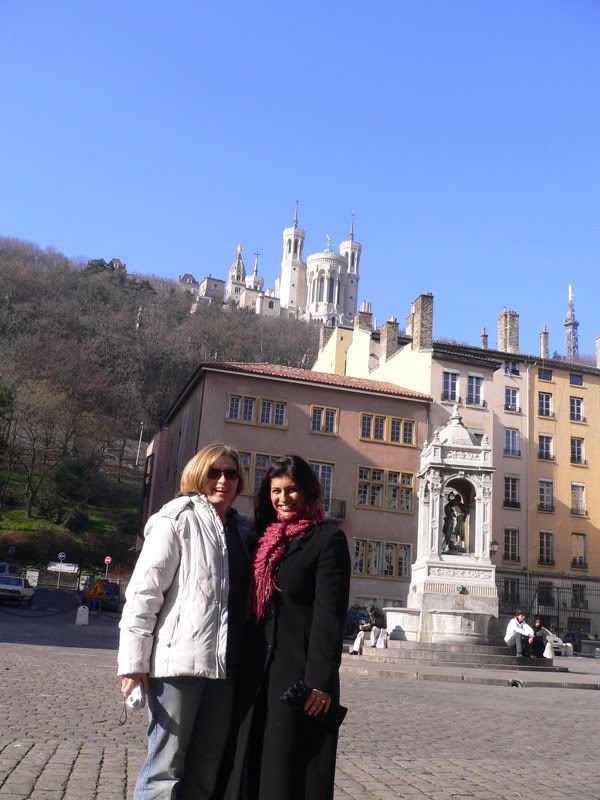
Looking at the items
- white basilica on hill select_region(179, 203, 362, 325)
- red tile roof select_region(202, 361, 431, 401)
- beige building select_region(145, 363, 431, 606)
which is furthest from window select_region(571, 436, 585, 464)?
white basilica on hill select_region(179, 203, 362, 325)

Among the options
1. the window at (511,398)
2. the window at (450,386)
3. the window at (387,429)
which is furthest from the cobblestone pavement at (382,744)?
the window at (511,398)

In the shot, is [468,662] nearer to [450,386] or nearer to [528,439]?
[450,386]

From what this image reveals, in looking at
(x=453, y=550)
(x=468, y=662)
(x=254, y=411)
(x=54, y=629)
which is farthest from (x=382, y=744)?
(x=254, y=411)

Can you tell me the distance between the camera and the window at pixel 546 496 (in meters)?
44.0

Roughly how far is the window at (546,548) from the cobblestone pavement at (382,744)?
106ft

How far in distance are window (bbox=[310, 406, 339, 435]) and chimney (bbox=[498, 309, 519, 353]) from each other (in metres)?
13.3

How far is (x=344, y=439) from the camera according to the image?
39.5 m

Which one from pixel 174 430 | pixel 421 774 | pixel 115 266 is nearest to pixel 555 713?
pixel 421 774

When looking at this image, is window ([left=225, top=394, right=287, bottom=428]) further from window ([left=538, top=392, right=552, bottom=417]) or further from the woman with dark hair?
the woman with dark hair

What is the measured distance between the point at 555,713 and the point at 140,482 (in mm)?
61494

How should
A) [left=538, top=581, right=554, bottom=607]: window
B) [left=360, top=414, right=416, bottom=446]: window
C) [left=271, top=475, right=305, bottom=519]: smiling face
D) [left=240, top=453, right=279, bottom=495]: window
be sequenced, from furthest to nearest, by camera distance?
[left=538, top=581, right=554, bottom=607]: window < [left=360, top=414, right=416, bottom=446]: window < [left=240, top=453, right=279, bottom=495]: window < [left=271, top=475, right=305, bottom=519]: smiling face

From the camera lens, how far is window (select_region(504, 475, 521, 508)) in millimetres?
43344

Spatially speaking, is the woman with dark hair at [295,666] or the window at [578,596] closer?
the woman with dark hair at [295,666]

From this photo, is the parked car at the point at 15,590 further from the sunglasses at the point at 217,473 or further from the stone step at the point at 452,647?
the sunglasses at the point at 217,473
